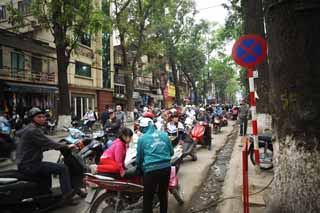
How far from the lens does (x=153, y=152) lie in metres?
3.58

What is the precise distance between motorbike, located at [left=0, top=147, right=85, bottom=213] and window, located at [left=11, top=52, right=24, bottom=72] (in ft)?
56.5

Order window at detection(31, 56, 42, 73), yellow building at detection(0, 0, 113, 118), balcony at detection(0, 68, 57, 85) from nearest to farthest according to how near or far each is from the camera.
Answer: balcony at detection(0, 68, 57, 85) < yellow building at detection(0, 0, 113, 118) < window at detection(31, 56, 42, 73)

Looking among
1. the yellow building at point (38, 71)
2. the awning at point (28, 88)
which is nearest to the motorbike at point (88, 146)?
the yellow building at point (38, 71)

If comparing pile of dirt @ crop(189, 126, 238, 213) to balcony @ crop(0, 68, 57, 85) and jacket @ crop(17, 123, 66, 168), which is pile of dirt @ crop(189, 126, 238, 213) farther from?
balcony @ crop(0, 68, 57, 85)

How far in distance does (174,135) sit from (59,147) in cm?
439

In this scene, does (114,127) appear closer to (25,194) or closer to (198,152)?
(198,152)

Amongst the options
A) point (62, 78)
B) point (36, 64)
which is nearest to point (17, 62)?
point (36, 64)

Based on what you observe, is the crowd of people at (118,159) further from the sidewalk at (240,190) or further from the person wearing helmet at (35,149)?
the sidewalk at (240,190)

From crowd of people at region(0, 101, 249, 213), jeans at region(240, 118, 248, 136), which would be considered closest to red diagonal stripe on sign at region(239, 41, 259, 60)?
crowd of people at region(0, 101, 249, 213)

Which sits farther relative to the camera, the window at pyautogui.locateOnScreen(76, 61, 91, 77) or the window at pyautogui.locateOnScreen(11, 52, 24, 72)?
the window at pyautogui.locateOnScreen(76, 61, 91, 77)

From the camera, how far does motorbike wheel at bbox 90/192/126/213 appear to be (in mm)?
3927

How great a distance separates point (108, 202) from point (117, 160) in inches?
22.5

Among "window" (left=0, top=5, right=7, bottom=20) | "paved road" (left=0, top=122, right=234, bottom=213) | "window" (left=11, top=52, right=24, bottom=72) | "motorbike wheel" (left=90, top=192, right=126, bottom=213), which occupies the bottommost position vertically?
"paved road" (left=0, top=122, right=234, bottom=213)

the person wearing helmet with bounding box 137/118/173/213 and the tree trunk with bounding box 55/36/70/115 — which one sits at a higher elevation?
the tree trunk with bounding box 55/36/70/115
